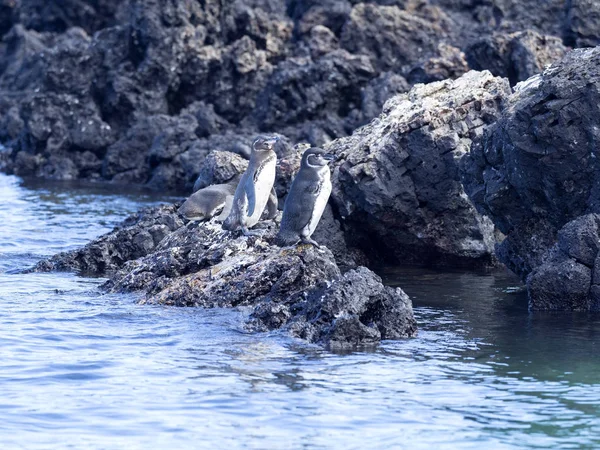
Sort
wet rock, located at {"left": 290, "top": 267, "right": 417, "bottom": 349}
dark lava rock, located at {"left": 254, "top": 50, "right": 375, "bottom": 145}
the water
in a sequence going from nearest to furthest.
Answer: the water, wet rock, located at {"left": 290, "top": 267, "right": 417, "bottom": 349}, dark lava rock, located at {"left": 254, "top": 50, "right": 375, "bottom": 145}

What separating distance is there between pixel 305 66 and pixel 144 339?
80.1 ft

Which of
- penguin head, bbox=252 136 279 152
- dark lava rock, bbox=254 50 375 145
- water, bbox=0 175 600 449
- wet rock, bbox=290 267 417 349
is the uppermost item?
dark lava rock, bbox=254 50 375 145

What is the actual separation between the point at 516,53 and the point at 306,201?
19.6 meters

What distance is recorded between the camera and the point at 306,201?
1419cm

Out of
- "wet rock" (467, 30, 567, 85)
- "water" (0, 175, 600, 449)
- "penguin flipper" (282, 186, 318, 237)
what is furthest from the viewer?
"wet rock" (467, 30, 567, 85)

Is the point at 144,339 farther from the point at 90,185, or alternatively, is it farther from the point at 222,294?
the point at 90,185

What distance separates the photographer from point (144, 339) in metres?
12.7

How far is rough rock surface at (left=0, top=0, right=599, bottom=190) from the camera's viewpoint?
34.2 m

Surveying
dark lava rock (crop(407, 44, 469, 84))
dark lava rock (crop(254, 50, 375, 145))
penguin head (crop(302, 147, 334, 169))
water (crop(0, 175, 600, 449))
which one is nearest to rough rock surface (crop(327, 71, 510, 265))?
water (crop(0, 175, 600, 449))

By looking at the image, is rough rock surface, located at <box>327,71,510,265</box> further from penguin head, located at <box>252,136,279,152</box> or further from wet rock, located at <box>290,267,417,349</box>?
wet rock, located at <box>290,267,417,349</box>

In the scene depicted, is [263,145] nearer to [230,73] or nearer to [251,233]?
[251,233]

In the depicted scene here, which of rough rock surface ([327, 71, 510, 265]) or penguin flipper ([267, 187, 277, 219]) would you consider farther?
rough rock surface ([327, 71, 510, 265])

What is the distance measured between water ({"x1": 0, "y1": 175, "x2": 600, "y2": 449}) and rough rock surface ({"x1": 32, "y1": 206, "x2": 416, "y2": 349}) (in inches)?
13.5

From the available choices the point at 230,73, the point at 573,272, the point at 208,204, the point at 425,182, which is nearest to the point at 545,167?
the point at 573,272
